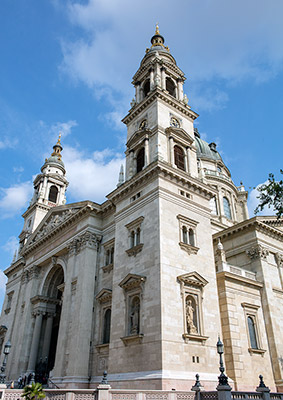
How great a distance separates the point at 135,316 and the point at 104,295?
4833 mm

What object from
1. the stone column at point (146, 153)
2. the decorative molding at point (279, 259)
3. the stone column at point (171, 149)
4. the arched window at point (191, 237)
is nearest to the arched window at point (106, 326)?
the arched window at point (191, 237)

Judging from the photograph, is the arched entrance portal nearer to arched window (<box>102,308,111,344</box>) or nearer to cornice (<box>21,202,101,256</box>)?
cornice (<box>21,202,101,256</box>)

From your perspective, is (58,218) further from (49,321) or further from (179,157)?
(179,157)

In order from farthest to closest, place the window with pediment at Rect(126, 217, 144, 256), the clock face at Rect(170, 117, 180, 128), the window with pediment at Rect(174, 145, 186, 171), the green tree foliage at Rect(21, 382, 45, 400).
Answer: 1. the clock face at Rect(170, 117, 180, 128)
2. the window with pediment at Rect(174, 145, 186, 171)
3. the window with pediment at Rect(126, 217, 144, 256)
4. the green tree foliage at Rect(21, 382, 45, 400)

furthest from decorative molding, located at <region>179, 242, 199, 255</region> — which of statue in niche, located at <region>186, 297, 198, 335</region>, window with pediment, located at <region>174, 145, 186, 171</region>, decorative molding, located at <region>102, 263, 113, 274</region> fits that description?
window with pediment, located at <region>174, 145, 186, 171</region>

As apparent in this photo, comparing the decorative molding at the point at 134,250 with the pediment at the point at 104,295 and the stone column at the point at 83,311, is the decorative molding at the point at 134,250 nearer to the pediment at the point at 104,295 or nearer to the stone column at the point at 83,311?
the pediment at the point at 104,295

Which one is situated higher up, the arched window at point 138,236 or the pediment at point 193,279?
the arched window at point 138,236

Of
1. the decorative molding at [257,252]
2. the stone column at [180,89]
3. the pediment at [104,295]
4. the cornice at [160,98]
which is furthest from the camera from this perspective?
the stone column at [180,89]

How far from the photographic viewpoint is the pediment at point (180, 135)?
1184 inches

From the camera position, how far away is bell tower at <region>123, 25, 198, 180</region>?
29562 millimetres

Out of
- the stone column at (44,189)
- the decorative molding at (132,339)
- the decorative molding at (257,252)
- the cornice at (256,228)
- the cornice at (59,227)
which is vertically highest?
the stone column at (44,189)

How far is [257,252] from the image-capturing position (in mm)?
30391

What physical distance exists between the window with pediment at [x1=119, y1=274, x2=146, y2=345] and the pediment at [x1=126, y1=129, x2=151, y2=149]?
12.5 metres

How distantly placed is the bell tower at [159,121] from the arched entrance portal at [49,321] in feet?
49.1
